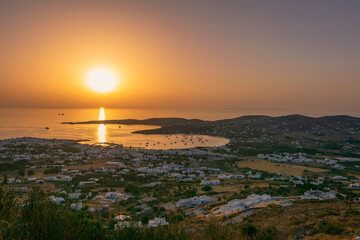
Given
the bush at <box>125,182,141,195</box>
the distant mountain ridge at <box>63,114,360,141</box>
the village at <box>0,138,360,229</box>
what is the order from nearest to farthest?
the village at <box>0,138,360,229</box> → the bush at <box>125,182,141,195</box> → the distant mountain ridge at <box>63,114,360,141</box>

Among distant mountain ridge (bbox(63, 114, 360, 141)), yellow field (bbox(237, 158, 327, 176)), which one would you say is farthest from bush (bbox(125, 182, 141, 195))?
distant mountain ridge (bbox(63, 114, 360, 141))

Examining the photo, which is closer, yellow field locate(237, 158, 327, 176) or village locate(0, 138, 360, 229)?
village locate(0, 138, 360, 229)

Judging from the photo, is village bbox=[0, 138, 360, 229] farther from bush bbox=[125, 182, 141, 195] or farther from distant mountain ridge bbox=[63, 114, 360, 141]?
distant mountain ridge bbox=[63, 114, 360, 141]

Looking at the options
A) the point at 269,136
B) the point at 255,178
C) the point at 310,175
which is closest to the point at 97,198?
the point at 255,178

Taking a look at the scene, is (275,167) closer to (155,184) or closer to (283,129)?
(155,184)

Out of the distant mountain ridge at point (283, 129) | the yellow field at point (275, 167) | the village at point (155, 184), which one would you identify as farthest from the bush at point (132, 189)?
the distant mountain ridge at point (283, 129)

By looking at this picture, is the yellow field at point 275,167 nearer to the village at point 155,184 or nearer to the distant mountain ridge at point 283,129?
the village at point 155,184

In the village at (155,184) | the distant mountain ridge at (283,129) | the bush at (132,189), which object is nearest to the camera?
the village at (155,184)

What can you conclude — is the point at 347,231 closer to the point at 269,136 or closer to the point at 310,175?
the point at 310,175

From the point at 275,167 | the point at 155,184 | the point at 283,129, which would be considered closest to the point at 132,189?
the point at 155,184
